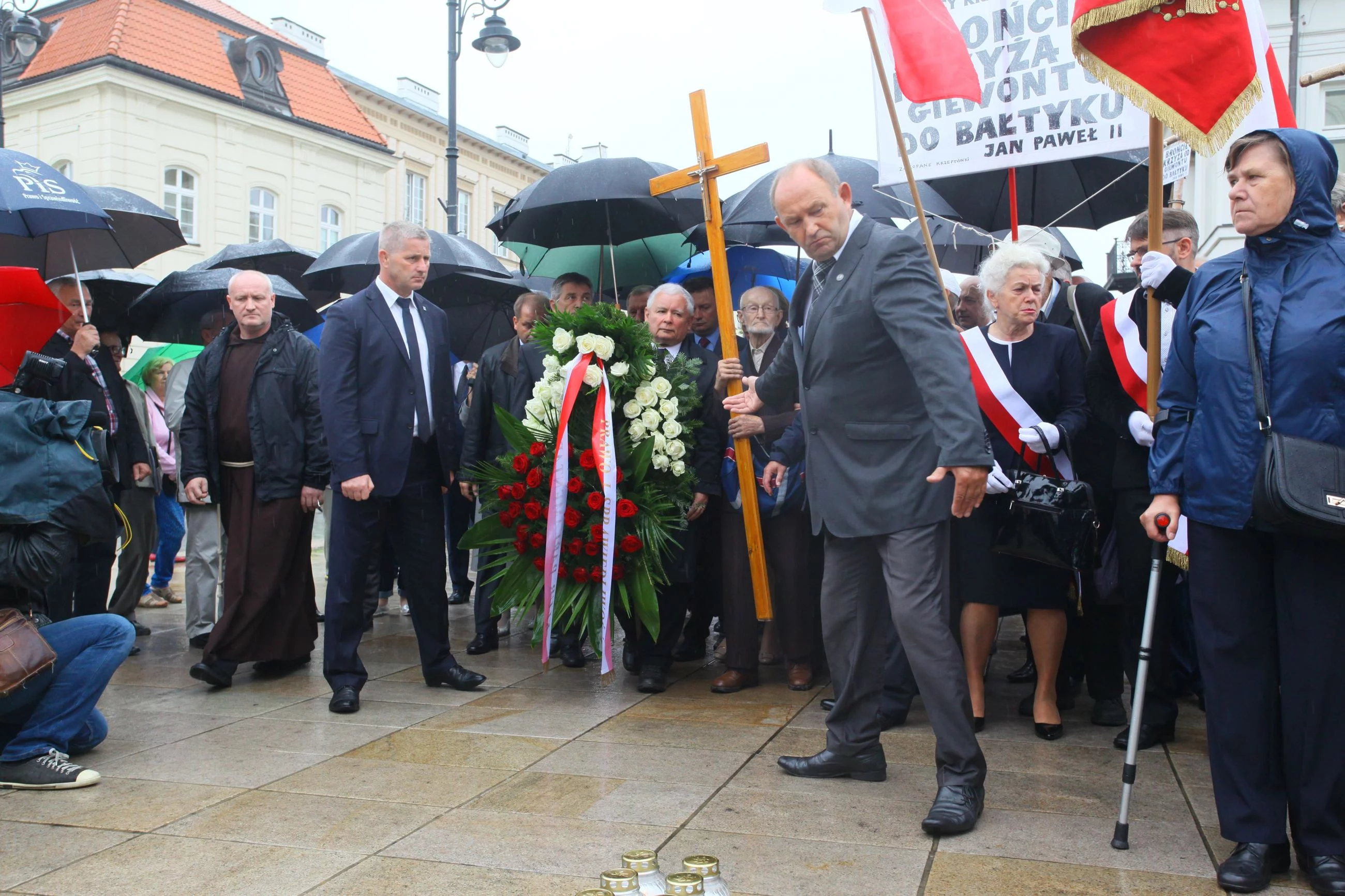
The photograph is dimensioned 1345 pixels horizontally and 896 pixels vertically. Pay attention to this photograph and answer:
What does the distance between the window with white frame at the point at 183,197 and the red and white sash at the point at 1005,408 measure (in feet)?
83.4

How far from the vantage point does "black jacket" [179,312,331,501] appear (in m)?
6.07

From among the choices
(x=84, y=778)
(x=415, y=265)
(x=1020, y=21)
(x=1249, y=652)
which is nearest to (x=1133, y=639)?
(x=1249, y=652)

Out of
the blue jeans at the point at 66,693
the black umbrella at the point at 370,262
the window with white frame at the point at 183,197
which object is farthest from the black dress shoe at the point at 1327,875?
the window with white frame at the point at 183,197

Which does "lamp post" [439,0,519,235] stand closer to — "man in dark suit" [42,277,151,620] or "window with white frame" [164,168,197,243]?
"man in dark suit" [42,277,151,620]

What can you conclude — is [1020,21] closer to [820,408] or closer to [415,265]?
[820,408]

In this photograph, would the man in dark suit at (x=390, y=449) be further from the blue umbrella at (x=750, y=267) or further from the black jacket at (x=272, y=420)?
the blue umbrella at (x=750, y=267)

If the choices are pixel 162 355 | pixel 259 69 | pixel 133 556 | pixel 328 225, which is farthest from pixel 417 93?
pixel 133 556

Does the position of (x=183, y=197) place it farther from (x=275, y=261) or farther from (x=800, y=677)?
(x=800, y=677)

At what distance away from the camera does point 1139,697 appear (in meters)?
3.54

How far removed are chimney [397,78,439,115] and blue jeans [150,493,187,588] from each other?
30616 millimetres

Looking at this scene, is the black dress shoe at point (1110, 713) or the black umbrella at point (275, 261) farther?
the black umbrella at point (275, 261)

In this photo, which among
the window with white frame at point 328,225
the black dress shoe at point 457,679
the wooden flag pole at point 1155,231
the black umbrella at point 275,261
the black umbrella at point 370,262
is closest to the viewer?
the wooden flag pole at point 1155,231

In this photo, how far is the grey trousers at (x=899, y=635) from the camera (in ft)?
12.2

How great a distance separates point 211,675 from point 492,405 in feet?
7.03
